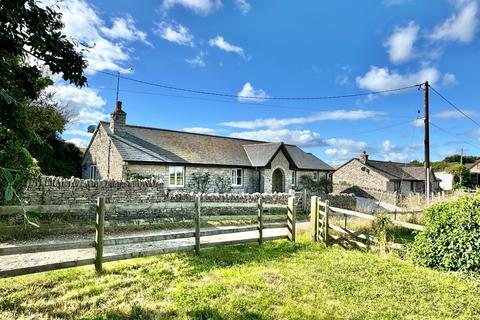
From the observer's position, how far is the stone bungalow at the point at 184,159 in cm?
2203

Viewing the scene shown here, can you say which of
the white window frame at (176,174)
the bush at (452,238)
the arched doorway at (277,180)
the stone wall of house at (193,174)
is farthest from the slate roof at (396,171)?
the bush at (452,238)

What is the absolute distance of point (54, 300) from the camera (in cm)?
538

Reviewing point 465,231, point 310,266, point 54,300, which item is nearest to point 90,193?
point 54,300

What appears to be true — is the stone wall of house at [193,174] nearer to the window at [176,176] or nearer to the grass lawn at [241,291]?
the window at [176,176]

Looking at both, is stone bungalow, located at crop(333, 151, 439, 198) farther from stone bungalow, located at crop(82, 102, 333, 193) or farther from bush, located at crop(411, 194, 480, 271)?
bush, located at crop(411, 194, 480, 271)

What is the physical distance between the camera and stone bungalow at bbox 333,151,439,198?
41.8 meters

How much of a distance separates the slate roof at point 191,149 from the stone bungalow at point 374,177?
9.65m

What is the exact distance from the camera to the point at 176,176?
926 inches

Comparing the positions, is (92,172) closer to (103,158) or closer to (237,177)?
(103,158)

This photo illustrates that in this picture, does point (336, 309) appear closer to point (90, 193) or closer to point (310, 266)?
point (310, 266)

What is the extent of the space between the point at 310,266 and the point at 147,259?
4.05m

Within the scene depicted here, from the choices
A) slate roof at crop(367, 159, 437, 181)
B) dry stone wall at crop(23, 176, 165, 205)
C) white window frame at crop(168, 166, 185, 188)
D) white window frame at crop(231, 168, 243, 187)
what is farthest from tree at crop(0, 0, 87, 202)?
slate roof at crop(367, 159, 437, 181)

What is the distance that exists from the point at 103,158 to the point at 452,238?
71.3 feet

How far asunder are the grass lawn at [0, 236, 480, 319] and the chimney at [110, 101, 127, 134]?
1780cm
